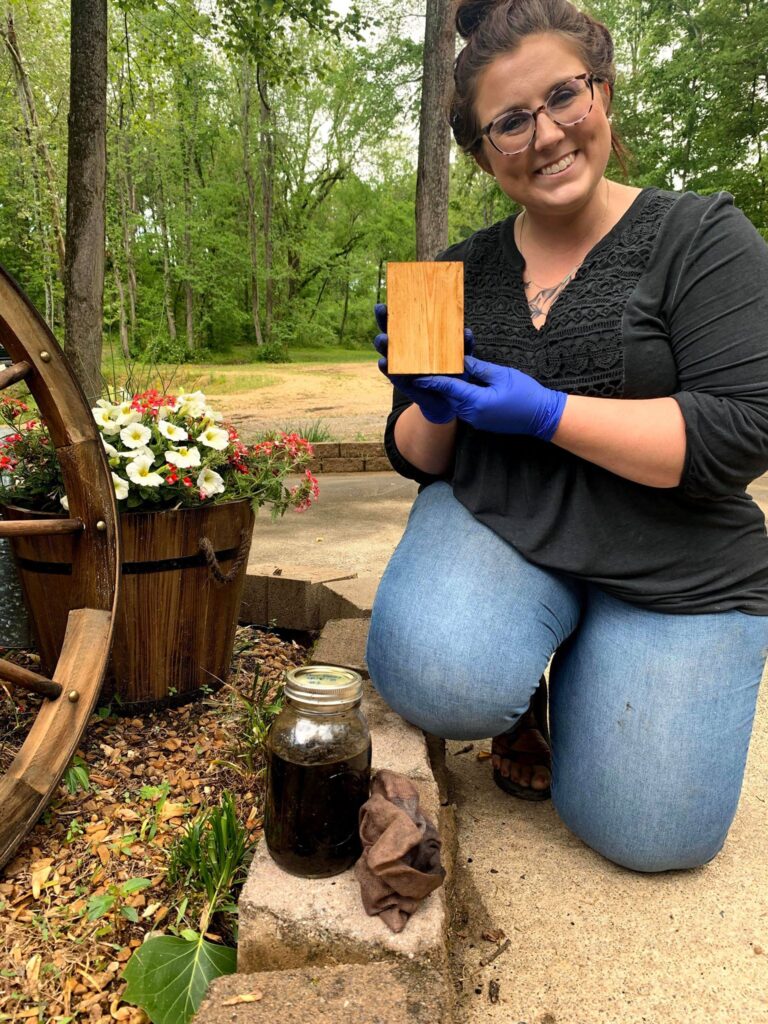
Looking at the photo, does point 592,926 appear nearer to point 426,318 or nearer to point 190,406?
point 426,318

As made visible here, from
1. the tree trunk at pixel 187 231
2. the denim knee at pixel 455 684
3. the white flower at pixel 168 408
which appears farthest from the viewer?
the tree trunk at pixel 187 231

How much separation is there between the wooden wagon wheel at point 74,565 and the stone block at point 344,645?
0.61 m

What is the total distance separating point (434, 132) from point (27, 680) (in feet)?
21.4

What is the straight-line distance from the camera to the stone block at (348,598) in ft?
7.51

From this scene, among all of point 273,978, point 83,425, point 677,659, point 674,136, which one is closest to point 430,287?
point 83,425

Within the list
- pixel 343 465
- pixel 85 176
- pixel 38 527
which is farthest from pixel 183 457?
pixel 343 465

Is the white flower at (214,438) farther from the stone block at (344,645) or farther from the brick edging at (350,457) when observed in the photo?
the brick edging at (350,457)

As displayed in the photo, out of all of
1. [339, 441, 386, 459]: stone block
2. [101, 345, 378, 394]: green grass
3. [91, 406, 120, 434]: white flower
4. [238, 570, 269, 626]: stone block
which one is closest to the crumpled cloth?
[91, 406, 120, 434]: white flower

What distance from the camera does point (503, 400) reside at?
1.36 meters

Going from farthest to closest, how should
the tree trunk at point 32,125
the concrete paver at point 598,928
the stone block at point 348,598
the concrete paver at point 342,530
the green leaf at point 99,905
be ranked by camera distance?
the tree trunk at point 32,125 → the concrete paver at point 342,530 → the stone block at point 348,598 → the green leaf at point 99,905 → the concrete paver at point 598,928

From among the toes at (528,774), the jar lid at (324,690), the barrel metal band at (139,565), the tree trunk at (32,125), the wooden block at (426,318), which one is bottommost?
the toes at (528,774)

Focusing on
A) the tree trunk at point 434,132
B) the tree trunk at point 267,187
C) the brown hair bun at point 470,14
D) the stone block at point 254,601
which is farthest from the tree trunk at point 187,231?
the brown hair bun at point 470,14

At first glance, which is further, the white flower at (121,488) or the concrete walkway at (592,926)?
the white flower at (121,488)

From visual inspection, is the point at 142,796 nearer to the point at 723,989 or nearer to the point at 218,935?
the point at 218,935
